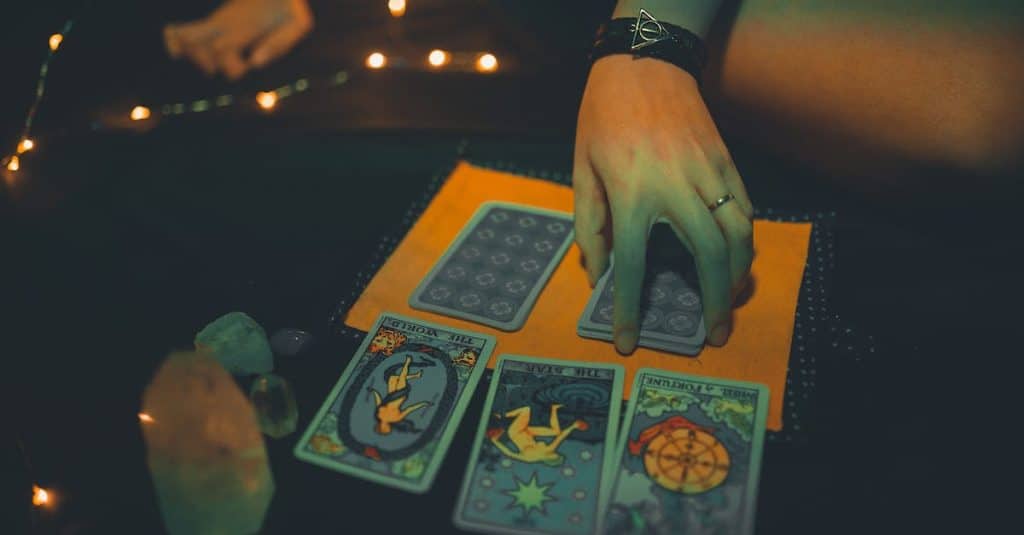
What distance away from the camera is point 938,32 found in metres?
1.20

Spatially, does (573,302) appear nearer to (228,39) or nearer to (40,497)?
(40,497)

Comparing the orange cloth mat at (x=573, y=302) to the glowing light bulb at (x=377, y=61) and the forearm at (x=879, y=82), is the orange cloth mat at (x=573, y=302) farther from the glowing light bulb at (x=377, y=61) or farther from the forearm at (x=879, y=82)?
the glowing light bulb at (x=377, y=61)

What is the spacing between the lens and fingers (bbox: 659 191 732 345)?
101 cm

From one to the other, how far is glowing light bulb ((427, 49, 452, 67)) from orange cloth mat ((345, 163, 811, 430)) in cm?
41

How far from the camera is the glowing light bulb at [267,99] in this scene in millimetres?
1709

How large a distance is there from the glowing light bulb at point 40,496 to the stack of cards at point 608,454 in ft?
1.73

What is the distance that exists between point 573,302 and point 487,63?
730mm

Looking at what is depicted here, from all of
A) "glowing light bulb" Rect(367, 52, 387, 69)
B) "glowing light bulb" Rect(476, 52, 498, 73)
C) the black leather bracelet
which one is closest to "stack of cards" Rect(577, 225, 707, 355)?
the black leather bracelet

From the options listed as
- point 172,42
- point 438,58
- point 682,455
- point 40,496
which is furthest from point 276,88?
point 682,455

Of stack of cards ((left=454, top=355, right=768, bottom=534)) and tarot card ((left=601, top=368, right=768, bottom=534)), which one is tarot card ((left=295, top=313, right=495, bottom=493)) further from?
tarot card ((left=601, top=368, right=768, bottom=534))

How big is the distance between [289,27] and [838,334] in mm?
1377

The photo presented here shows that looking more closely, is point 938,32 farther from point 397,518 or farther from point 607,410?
point 397,518

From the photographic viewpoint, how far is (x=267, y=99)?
1718mm

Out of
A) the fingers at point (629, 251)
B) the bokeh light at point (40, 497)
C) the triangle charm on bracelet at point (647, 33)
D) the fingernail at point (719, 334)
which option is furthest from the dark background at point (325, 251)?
the triangle charm on bracelet at point (647, 33)
